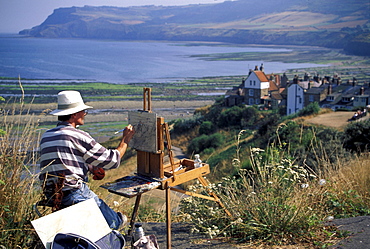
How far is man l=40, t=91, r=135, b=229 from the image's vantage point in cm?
368

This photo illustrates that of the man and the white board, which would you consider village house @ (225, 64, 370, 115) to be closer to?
the man

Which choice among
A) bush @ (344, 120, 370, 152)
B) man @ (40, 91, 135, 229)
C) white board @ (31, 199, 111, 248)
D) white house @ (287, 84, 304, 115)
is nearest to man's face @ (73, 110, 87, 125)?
man @ (40, 91, 135, 229)

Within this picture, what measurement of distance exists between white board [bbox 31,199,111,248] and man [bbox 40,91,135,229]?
19 cm

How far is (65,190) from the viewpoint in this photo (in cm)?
373

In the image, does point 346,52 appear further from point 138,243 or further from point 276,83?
point 138,243

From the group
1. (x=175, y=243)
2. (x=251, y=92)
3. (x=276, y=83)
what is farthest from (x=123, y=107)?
(x=175, y=243)

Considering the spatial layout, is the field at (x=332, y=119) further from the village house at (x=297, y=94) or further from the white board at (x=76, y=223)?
the white board at (x=76, y=223)

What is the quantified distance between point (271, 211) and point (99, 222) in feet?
6.21

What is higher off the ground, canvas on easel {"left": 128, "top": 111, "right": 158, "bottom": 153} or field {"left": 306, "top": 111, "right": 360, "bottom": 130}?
canvas on easel {"left": 128, "top": 111, "right": 158, "bottom": 153}

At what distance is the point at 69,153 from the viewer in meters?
3.69

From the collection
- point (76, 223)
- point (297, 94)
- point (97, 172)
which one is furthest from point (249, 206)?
point (297, 94)

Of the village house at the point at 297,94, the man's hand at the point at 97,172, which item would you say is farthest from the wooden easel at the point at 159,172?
the village house at the point at 297,94

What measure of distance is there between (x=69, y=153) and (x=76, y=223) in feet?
1.92

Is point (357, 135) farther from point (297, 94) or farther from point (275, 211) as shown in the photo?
point (297, 94)
